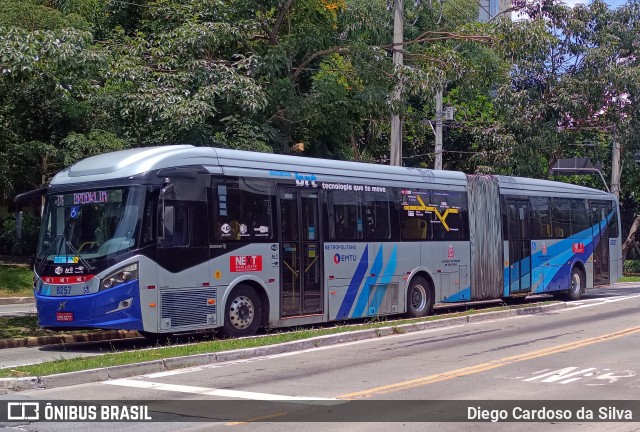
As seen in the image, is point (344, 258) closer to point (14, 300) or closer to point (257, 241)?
point (257, 241)

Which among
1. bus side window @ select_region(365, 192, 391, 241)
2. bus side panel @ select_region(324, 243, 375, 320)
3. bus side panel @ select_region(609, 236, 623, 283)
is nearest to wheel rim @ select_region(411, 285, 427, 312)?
bus side window @ select_region(365, 192, 391, 241)

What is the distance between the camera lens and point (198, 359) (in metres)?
12.8

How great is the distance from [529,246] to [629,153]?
1052 centimetres

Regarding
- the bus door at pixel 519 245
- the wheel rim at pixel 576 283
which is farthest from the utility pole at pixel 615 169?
the bus door at pixel 519 245

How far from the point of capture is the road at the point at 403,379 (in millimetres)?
8898

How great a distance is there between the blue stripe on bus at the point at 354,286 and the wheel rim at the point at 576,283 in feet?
33.5

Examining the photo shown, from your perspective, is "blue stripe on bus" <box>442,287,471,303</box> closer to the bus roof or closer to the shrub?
the bus roof

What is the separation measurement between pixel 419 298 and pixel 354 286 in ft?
9.04

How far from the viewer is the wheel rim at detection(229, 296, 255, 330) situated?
1577 cm

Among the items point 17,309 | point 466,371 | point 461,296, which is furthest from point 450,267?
point 17,309

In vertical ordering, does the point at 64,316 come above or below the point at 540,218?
below

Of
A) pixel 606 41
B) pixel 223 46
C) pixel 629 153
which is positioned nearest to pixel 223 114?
pixel 223 46

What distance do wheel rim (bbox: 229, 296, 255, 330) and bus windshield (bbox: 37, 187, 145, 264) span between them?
2.54 m

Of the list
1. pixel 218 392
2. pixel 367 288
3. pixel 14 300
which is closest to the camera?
pixel 218 392
